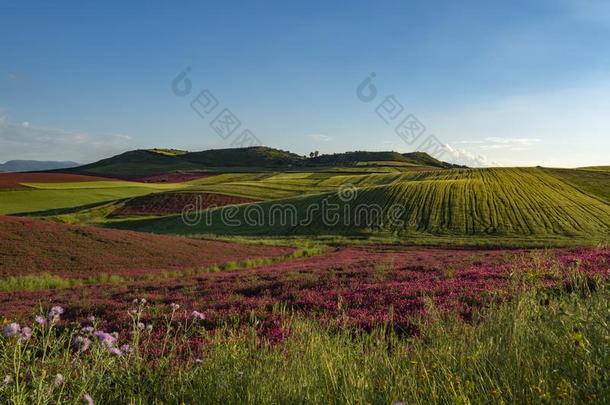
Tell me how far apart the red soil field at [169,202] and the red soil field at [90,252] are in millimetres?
45608

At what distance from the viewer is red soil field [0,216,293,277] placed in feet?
83.8

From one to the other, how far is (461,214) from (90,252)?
44500 mm

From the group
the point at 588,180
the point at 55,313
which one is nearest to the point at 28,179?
the point at 588,180

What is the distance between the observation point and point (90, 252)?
95.9 ft

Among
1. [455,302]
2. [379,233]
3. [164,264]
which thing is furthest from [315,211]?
[455,302]

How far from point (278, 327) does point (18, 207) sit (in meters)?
82.1

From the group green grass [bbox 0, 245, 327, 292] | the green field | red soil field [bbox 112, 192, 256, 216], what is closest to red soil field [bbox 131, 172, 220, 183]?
the green field

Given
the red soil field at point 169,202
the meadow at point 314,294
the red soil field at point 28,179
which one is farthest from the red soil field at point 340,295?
the red soil field at point 28,179

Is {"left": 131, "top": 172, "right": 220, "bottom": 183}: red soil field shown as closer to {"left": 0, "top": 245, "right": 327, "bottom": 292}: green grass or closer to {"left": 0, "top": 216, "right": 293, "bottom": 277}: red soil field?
{"left": 0, "top": 216, "right": 293, "bottom": 277}: red soil field

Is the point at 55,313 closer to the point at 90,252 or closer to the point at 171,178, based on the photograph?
the point at 90,252

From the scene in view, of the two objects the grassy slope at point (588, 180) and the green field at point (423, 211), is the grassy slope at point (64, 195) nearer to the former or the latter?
the green field at point (423, 211)

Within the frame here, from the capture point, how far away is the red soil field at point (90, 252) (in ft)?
83.8

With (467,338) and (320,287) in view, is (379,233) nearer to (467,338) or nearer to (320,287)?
(320,287)

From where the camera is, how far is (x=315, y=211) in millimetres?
66375
